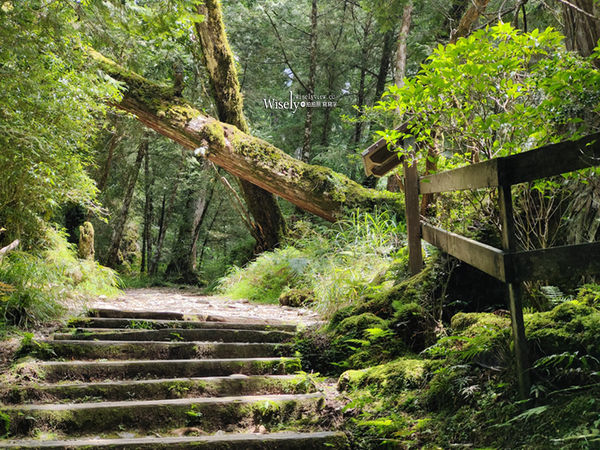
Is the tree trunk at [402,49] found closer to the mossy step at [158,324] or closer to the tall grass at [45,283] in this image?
→ the mossy step at [158,324]

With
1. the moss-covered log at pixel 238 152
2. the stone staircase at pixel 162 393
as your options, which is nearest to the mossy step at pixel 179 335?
the stone staircase at pixel 162 393

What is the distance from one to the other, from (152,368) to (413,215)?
301 cm

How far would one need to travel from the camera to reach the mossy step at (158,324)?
16.3ft

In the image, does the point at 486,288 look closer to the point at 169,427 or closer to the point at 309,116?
the point at 169,427

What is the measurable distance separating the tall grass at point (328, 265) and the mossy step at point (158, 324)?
37.2 inches

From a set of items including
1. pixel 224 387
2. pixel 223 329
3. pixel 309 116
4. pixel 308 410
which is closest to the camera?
pixel 308 410

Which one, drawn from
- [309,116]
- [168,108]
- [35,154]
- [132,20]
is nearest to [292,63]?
[309,116]

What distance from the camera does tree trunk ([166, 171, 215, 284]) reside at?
15.4 meters

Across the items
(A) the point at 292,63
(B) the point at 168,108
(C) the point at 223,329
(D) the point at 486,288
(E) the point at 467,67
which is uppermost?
(A) the point at 292,63

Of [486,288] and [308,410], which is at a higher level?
[486,288]

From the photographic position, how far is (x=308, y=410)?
3.37m

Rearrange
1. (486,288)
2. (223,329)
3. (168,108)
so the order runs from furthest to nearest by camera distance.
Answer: (168,108) → (223,329) → (486,288)

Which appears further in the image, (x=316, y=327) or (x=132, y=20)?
(x=132, y=20)

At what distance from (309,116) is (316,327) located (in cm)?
894
